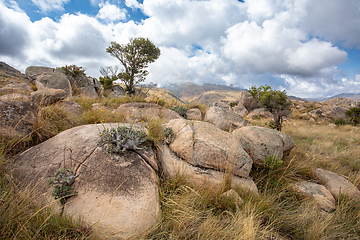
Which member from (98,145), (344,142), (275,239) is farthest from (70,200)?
(344,142)

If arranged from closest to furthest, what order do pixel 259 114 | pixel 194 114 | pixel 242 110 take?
pixel 194 114
pixel 259 114
pixel 242 110

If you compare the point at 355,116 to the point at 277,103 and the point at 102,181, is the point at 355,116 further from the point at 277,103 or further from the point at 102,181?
the point at 102,181

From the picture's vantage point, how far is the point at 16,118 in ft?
10.3

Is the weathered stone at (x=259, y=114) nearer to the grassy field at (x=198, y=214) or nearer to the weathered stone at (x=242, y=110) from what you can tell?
the weathered stone at (x=242, y=110)

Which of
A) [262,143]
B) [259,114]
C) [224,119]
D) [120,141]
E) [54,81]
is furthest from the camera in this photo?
[259,114]

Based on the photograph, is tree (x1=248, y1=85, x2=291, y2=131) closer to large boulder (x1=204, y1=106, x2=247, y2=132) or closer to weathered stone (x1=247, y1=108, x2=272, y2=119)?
large boulder (x1=204, y1=106, x2=247, y2=132)

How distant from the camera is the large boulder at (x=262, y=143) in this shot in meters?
3.97

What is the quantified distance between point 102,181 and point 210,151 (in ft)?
7.82

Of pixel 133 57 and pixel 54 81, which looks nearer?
pixel 54 81

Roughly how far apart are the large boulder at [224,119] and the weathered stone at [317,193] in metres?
3.71

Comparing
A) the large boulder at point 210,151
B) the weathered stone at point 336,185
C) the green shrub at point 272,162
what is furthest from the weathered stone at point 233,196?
the weathered stone at point 336,185

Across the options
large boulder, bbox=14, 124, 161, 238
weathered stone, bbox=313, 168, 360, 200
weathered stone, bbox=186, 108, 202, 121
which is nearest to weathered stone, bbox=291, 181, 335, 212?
weathered stone, bbox=313, 168, 360, 200

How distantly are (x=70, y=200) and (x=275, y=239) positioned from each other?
3386 millimetres

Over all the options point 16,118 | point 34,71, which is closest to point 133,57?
point 34,71
